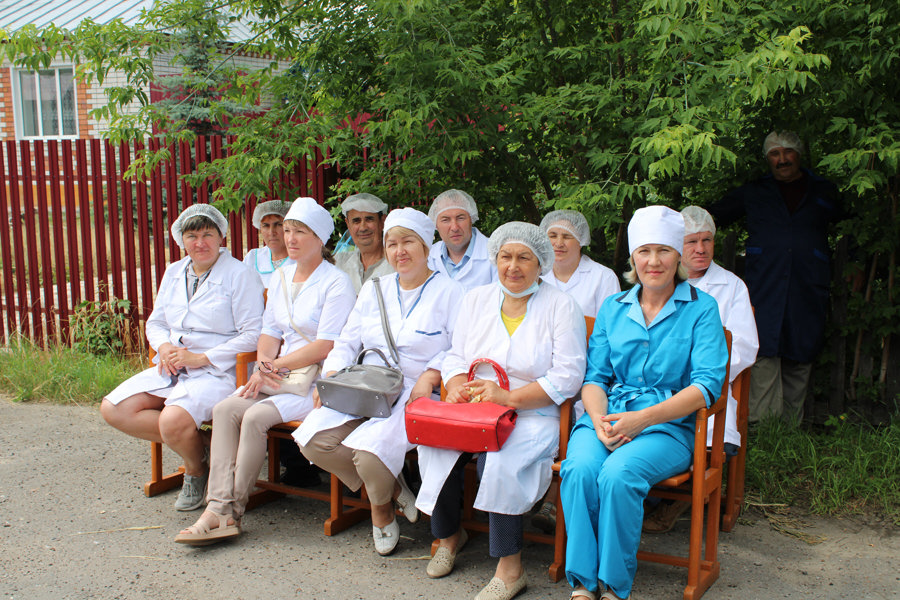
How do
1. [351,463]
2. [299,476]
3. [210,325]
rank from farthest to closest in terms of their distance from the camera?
1. [299,476]
2. [210,325]
3. [351,463]

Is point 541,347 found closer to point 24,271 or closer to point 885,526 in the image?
point 885,526

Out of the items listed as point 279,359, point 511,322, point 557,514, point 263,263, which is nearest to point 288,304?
point 279,359

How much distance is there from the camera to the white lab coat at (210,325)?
4.63m

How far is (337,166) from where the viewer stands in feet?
22.7

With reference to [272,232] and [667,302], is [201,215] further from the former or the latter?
[667,302]

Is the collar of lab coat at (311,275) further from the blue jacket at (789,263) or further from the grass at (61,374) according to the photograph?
the grass at (61,374)

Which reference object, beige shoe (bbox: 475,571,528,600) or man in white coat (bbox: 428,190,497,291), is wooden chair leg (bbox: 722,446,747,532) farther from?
man in white coat (bbox: 428,190,497,291)

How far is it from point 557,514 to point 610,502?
472 mm

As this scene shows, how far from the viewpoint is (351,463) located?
4.04 meters

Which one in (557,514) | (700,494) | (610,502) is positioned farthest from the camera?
(557,514)

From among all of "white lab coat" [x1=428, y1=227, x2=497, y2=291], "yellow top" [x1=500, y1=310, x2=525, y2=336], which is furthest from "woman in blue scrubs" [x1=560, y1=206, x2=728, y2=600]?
"white lab coat" [x1=428, y1=227, x2=497, y2=291]

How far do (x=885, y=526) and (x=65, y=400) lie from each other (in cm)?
600

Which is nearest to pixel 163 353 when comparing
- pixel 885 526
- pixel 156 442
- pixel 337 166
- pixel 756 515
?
pixel 156 442

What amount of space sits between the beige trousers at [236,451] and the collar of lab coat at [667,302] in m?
1.94
